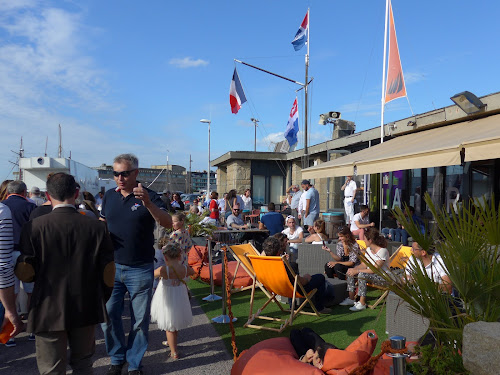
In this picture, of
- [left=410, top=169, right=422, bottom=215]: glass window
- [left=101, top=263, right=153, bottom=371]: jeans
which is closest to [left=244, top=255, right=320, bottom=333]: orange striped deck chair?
[left=101, top=263, right=153, bottom=371]: jeans

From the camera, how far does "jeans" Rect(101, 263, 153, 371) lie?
361 cm

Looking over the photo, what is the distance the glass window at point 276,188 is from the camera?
19.6m

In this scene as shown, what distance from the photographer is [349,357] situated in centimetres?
281

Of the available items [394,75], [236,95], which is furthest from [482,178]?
[236,95]

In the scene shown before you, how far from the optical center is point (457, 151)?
16.7 ft

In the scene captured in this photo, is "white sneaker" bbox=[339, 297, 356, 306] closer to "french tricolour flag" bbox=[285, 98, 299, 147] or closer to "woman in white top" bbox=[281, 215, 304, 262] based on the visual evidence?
"woman in white top" bbox=[281, 215, 304, 262]

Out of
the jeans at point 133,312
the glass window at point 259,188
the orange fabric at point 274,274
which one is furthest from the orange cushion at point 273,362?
the glass window at point 259,188

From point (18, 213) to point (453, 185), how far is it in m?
9.11

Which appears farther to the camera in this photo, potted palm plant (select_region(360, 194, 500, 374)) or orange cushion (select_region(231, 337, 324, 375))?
orange cushion (select_region(231, 337, 324, 375))

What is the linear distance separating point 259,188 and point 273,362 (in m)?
16.4

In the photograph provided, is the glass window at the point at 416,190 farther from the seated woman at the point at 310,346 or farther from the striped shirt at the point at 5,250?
the striped shirt at the point at 5,250

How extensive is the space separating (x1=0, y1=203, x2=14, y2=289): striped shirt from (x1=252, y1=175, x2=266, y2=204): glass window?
16100 millimetres

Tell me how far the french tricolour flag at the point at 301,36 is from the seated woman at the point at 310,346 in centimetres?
1337

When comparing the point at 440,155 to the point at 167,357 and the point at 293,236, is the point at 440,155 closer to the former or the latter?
the point at 293,236
